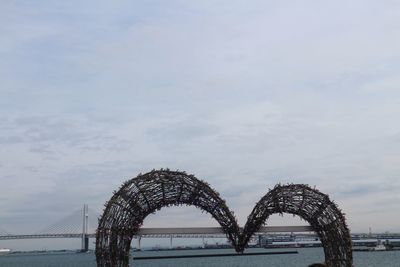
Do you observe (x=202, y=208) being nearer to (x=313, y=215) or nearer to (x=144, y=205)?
(x=144, y=205)

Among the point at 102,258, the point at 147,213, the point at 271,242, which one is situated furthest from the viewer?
the point at 271,242

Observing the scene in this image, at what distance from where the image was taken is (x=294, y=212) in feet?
59.5

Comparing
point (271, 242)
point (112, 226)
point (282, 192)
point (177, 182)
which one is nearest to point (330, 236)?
point (282, 192)

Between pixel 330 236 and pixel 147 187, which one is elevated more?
pixel 147 187

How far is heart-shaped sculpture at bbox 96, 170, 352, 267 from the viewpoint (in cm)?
1659

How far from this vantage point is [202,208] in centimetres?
1753

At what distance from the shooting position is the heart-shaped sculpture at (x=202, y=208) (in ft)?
54.4

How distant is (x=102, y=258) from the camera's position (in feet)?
53.9

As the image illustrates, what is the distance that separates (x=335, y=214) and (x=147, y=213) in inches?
214

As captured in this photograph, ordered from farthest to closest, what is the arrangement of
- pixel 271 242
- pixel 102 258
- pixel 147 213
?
pixel 271 242 → pixel 147 213 → pixel 102 258

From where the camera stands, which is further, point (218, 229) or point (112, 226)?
point (218, 229)

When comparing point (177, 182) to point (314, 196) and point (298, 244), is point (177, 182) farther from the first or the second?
point (298, 244)

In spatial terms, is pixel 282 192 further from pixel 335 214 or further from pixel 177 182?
pixel 177 182

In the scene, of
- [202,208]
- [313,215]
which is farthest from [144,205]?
[313,215]
